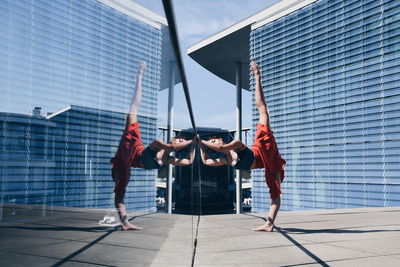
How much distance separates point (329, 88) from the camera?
898 inches

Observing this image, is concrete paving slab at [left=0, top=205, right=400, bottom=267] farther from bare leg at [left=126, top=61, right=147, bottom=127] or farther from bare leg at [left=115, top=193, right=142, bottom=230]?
bare leg at [left=126, top=61, right=147, bottom=127]

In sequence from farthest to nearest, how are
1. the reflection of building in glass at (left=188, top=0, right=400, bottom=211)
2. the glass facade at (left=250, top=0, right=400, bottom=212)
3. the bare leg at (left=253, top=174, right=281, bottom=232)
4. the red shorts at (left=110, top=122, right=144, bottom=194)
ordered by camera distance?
1. the reflection of building in glass at (left=188, top=0, right=400, bottom=211)
2. the glass facade at (left=250, top=0, right=400, bottom=212)
3. the bare leg at (left=253, top=174, right=281, bottom=232)
4. the red shorts at (left=110, top=122, right=144, bottom=194)

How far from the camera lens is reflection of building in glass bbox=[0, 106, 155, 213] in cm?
35

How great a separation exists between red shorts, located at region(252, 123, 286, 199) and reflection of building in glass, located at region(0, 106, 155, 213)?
13.3ft

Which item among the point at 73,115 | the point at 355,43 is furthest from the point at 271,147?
the point at 355,43

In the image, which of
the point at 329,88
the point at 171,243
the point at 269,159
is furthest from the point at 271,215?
the point at 329,88

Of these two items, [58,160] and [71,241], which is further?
[71,241]

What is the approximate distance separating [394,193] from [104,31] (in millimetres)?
20316

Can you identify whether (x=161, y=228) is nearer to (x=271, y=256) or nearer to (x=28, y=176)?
(x=28, y=176)

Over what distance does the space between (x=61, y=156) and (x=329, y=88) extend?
82.7 ft

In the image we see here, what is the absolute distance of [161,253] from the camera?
3.85 feet

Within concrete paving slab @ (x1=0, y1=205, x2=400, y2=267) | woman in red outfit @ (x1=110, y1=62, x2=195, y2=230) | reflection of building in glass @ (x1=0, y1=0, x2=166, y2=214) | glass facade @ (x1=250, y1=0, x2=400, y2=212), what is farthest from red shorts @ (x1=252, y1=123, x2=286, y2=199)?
glass facade @ (x1=250, y1=0, x2=400, y2=212)

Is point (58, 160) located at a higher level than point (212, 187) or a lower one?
higher

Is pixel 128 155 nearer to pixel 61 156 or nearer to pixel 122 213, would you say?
pixel 122 213
